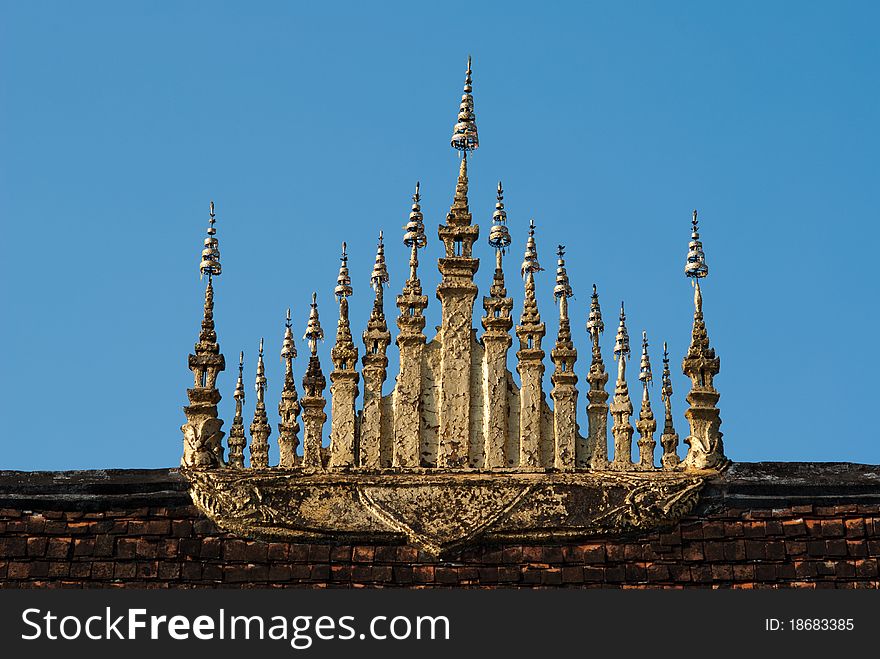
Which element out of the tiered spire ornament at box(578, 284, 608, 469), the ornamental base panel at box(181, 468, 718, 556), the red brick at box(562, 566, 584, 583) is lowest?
the red brick at box(562, 566, 584, 583)

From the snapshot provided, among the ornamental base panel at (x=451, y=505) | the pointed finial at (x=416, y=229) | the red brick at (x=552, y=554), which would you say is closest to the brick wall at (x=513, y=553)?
the red brick at (x=552, y=554)

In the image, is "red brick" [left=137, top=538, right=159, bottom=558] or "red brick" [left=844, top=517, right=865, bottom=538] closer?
"red brick" [left=844, top=517, right=865, bottom=538]

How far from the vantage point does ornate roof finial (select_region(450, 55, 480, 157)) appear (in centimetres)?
2719

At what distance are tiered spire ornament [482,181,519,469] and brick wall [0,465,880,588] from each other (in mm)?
1110

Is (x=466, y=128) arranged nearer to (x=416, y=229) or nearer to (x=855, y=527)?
(x=416, y=229)

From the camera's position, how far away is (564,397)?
84.8 feet

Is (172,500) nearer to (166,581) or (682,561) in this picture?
(166,581)

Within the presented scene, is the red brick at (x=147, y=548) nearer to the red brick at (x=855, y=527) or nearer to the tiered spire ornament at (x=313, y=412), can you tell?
the tiered spire ornament at (x=313, y=412)

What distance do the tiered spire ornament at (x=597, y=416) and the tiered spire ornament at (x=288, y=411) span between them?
3.30m

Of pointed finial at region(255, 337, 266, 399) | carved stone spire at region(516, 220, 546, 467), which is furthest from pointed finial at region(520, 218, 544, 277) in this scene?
pointed finial at region(255, 337, 266, 399)

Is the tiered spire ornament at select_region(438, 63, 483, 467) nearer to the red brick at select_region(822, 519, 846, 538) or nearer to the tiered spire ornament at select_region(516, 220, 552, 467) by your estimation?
the tiered spire ornament at select_region(516, 220, 552, 467)

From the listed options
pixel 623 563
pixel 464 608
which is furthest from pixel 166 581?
pixel 623 563

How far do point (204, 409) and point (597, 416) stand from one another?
451cm

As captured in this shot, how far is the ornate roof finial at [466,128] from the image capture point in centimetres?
2719
